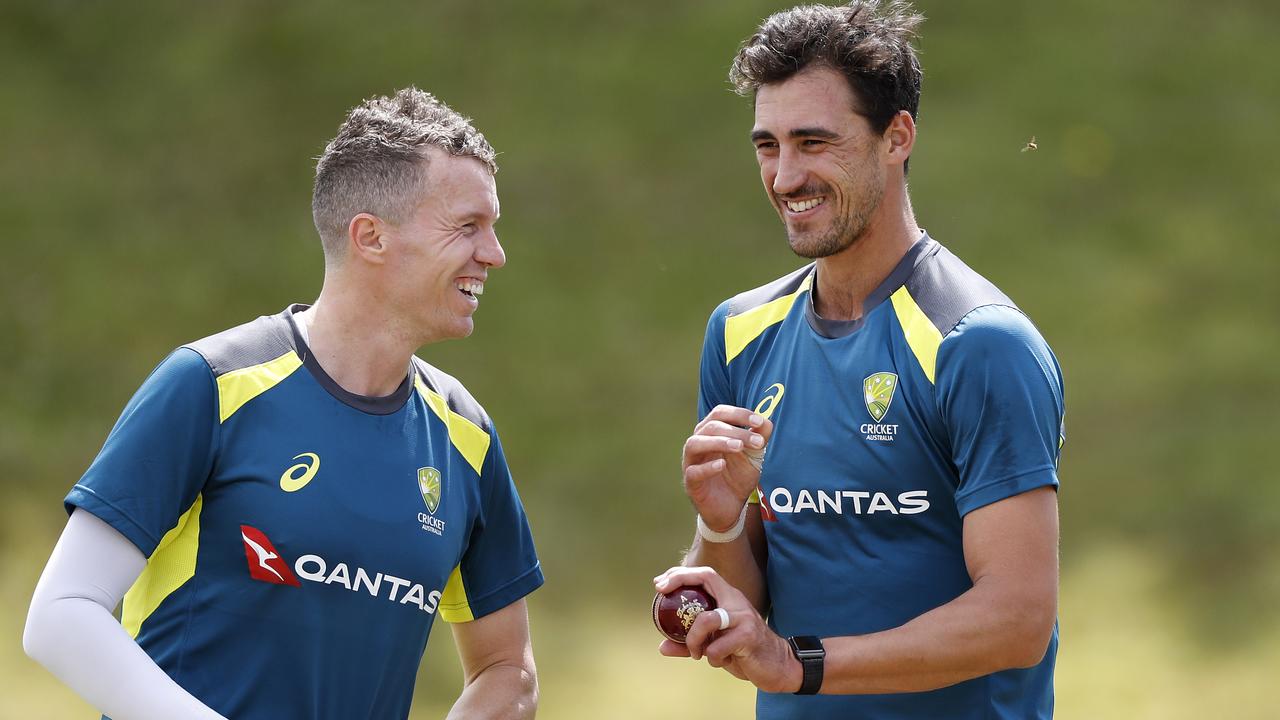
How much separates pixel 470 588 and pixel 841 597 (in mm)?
950

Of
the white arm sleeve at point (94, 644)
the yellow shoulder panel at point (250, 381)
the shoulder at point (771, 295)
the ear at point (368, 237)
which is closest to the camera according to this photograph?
the white arm sleeve at point (94, 644)

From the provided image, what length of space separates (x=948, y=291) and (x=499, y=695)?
58.9 inches

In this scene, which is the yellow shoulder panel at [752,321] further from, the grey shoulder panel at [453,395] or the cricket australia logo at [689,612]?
the cricket australia logo at [689,612]

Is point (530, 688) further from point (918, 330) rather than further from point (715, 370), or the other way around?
point (918, 330)

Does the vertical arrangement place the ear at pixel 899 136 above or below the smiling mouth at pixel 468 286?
above

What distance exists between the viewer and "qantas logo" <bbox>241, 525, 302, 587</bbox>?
3.13m

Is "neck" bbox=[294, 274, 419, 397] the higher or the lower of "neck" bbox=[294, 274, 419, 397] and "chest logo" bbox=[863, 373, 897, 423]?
the higher

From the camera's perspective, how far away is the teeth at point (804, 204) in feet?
11.4

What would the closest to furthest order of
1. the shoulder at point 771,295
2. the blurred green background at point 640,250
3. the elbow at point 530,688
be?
the elbow at point 530,688 < the shoulder at point 771,295 < the blurred green background at point 640,250

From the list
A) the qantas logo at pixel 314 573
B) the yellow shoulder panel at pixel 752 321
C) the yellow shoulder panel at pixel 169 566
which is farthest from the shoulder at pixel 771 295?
the yellow shoulder panel at pixel 169 566

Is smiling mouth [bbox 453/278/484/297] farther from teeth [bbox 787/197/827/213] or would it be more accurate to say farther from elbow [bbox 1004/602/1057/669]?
elbow [bbox 1004/602/1057/669]

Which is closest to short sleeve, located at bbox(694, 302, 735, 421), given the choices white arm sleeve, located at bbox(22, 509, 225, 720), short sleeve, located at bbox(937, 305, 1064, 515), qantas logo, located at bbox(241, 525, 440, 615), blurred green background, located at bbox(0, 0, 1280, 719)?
short sleeve, located at bbox(937, 305, 1064, 515)

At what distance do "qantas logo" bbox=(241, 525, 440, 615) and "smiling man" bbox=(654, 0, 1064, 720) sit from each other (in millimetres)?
638

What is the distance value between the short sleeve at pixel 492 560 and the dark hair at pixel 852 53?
1.18m
